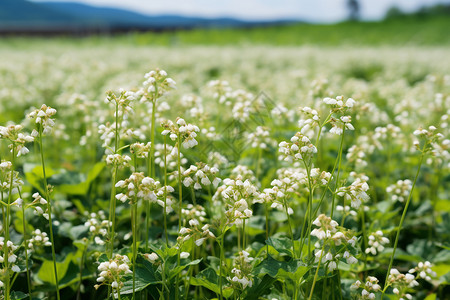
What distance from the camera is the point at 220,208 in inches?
124

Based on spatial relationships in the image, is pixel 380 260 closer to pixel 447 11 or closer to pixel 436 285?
pixel 436 285

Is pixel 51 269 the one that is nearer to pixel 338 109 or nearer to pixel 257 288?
Answer: pixel 257 288

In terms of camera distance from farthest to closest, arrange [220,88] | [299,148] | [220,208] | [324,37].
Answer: [324,37] → [220,88] → [220,208] → [299,148]

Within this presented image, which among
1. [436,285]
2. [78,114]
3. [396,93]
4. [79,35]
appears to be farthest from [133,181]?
[79,35]

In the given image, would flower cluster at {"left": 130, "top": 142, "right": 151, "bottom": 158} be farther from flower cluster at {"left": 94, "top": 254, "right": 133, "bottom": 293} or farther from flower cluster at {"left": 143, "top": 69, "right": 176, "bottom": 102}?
flower cluster at {"left": 94, "top": 254, "right": 133, "bottom": 293}

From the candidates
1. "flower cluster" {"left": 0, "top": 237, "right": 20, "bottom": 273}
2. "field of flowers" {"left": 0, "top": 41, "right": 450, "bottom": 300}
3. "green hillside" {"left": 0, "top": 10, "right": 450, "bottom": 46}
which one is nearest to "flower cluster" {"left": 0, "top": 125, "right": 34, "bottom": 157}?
"field of flowers" {"left": 0, "top": 41, "right": 450, "bottom": 300}

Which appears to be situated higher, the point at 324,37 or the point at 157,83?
the point at 324,37

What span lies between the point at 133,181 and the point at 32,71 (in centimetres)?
903

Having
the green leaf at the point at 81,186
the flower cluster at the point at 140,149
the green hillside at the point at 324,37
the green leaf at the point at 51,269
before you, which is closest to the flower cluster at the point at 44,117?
the flower cluster at the point at 140,149

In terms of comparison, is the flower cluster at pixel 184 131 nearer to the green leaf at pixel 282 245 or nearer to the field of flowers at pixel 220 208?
the field of flowers at pixel 220 208

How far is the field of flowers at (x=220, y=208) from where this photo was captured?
2.06 metres

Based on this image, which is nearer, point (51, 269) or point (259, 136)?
point (51, 269)

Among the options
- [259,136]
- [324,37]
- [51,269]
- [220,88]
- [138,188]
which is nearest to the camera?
[138,188]

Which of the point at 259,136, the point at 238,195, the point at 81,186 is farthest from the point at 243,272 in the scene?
the point at 81,186
